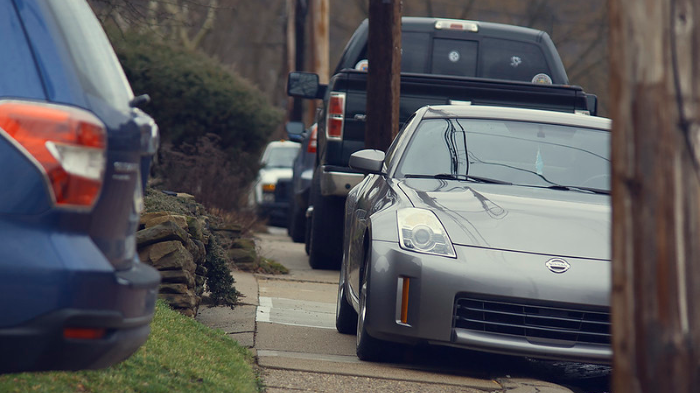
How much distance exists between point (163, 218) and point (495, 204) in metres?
2.26

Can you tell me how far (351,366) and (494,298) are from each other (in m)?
0.92

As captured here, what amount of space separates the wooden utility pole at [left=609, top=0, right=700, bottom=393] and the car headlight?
2.72m

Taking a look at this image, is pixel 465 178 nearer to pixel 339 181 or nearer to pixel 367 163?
pixel 367 163

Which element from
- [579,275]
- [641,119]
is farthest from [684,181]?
[579,275]

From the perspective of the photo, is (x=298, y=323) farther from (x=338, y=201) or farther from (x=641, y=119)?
(x=641, y=119)

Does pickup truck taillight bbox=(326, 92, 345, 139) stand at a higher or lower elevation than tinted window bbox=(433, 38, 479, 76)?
lower

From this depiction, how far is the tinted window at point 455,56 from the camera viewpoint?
11.8 meters

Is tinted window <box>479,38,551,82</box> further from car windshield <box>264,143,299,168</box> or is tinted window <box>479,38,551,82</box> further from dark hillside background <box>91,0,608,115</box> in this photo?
dark hillside background <box>91,0,608,115</box>

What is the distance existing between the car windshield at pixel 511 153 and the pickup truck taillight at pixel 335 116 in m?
3.47

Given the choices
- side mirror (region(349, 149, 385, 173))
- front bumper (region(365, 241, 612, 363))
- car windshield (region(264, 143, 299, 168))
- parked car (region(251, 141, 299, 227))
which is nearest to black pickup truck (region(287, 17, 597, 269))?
side mirror (region(349, 149, 385, 173))

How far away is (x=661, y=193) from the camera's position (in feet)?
8.87

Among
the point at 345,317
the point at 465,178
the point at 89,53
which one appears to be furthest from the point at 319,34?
the point at 89,53

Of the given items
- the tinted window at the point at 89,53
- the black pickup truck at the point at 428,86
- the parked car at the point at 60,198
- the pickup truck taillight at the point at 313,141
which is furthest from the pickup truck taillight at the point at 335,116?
the parked car at the point at 60,198

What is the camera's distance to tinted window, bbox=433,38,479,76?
1183 cm
